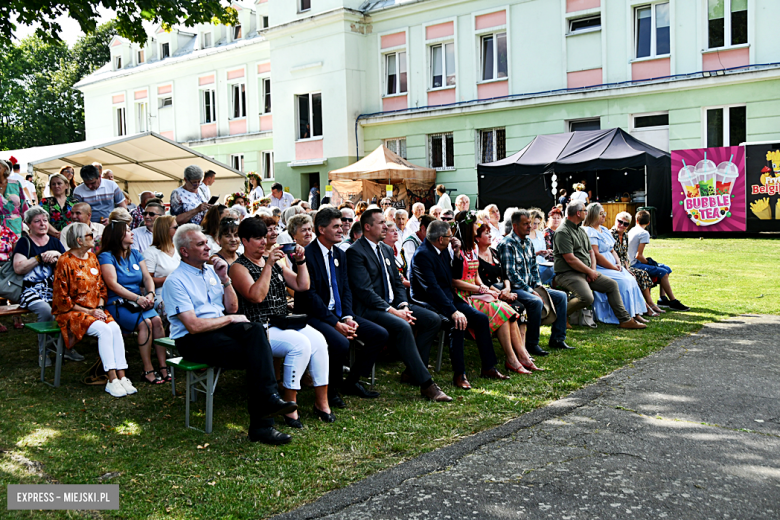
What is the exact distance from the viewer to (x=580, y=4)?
74.2ft

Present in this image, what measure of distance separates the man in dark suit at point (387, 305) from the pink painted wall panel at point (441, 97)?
66.5 feet

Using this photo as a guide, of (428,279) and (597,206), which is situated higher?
(597,206)

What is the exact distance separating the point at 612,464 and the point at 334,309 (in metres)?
2.77

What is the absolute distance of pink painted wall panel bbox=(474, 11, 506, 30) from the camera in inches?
963

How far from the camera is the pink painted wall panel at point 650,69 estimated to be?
21.3m

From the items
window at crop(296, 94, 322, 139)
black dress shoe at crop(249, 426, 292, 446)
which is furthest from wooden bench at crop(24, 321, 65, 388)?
window at crop(296, 94, 322, 139)

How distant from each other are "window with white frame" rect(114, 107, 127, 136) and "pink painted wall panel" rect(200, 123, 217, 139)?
23.1 ft

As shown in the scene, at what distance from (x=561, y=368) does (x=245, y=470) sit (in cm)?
380

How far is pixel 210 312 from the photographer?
17.9 feet

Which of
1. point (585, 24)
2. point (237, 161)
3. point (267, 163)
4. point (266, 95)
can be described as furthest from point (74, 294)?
point (237, 161)

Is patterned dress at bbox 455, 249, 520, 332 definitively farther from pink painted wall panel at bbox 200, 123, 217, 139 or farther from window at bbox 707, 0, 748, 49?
pink painted wall panel at bbox 200, 123, 217, 139

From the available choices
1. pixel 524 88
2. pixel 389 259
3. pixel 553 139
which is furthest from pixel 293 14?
pixel 389 259

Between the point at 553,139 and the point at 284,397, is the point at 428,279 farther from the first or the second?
the point at 553,139

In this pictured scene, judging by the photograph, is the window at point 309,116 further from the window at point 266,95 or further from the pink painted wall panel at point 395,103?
the window at point 266,95
